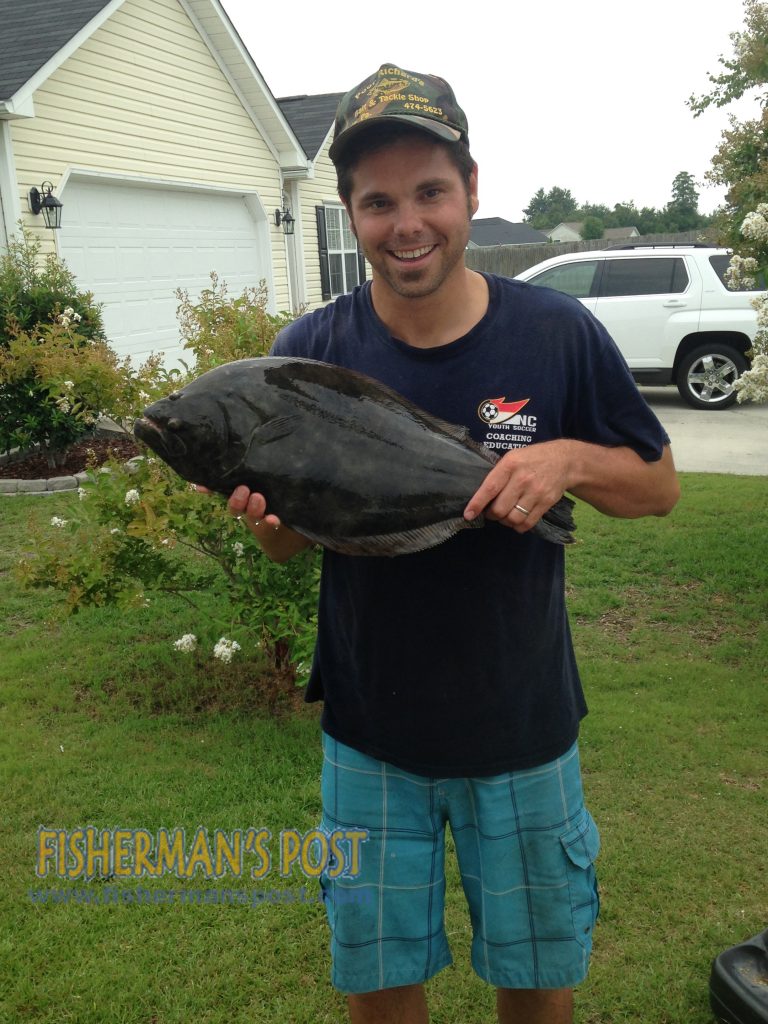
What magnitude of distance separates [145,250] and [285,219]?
4.75 metres

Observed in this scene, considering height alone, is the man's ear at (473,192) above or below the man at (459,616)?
above

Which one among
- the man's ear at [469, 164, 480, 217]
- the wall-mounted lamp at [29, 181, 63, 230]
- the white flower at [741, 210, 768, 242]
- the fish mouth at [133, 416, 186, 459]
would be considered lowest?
the fish mouth at [133, 416, 186, 459]

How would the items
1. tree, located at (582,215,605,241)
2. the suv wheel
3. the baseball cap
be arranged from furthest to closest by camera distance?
tree, located at (582,215,605,241) → the suv wheel → the baseball cap

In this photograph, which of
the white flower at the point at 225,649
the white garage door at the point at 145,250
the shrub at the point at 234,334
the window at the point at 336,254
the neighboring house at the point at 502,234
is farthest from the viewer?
the neighboring house at the point at 502,234

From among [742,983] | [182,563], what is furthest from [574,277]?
[742,983]

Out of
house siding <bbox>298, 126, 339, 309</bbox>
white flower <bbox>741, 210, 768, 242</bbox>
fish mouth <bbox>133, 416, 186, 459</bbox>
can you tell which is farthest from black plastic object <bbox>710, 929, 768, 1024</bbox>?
house siding <bbox>298, 126, 339, 309</bbox>

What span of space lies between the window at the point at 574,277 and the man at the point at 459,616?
11644mm

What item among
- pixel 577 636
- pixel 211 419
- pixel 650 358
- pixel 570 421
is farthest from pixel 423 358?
pixel 650 358

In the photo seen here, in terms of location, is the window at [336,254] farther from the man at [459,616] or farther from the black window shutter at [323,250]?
the man at [459,616]

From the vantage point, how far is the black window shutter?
18.9m

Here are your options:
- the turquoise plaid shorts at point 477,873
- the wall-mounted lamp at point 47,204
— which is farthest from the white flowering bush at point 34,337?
the turquoise plaid shorts at point 477,873

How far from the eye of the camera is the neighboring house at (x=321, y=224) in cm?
1848

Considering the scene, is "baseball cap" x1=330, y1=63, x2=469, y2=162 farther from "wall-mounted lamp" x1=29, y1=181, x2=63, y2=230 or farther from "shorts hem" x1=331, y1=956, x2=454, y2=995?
"wall-mounted lamp" x1=29, y1=181, x2=63, y2=230

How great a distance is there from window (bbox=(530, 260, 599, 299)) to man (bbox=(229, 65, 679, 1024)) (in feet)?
38.2
